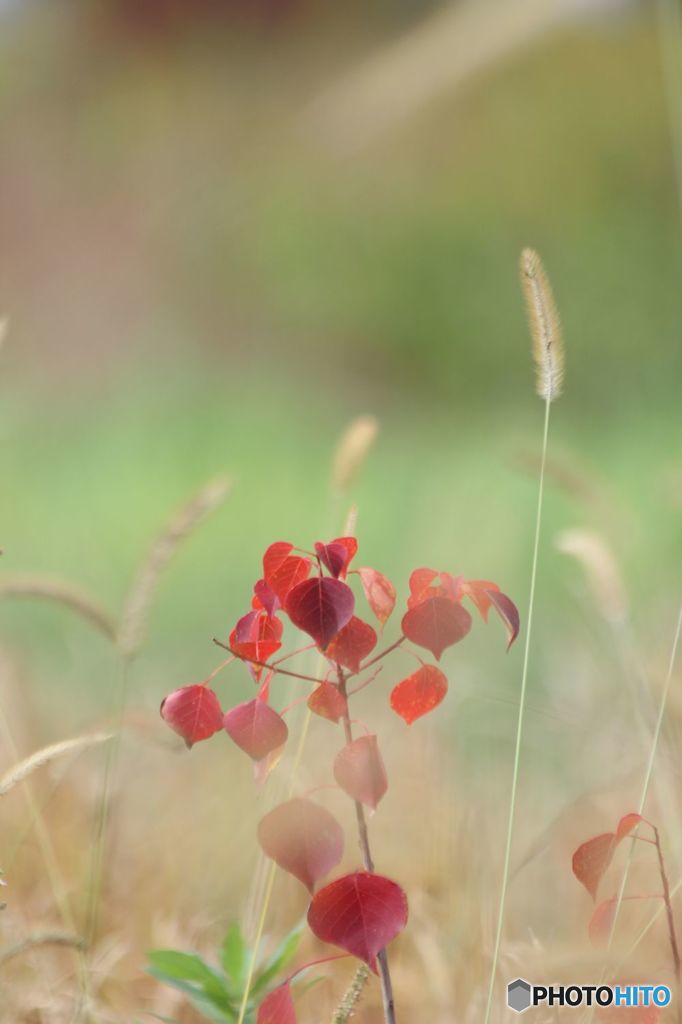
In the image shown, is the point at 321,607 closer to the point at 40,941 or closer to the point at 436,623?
the point at 436,623

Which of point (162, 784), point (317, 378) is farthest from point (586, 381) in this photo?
point (162, 784)

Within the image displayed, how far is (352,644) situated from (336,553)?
2cm

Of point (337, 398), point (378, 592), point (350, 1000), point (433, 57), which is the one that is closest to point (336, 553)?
point (378, 592)

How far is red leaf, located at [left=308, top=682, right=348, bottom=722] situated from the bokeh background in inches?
5.4

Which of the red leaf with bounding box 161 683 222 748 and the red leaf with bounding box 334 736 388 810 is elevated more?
the red leaf with bounding box 161 683 222 748

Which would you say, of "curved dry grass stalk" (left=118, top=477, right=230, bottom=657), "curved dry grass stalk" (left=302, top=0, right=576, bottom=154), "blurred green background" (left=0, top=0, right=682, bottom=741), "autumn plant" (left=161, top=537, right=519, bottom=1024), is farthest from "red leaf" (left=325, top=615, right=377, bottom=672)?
"blurred green background" (left=0, top=0, right=682, bottom=741)

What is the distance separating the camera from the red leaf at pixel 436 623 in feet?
0.89

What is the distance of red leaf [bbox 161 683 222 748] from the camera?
0.89ft

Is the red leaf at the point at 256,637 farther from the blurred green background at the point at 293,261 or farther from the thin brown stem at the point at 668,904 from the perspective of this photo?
the blurred green background at the point at 293,261

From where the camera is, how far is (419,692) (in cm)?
28

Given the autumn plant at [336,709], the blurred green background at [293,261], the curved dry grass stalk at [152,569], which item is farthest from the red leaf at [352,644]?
the blurred green background at [293,261]

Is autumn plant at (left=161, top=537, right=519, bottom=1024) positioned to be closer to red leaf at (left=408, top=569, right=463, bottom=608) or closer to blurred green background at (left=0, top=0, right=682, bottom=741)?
red leaf at (left=408, top=569, right=463, bottom=608)

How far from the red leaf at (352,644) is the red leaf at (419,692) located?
17 millimetres

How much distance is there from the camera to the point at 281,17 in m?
2.99
